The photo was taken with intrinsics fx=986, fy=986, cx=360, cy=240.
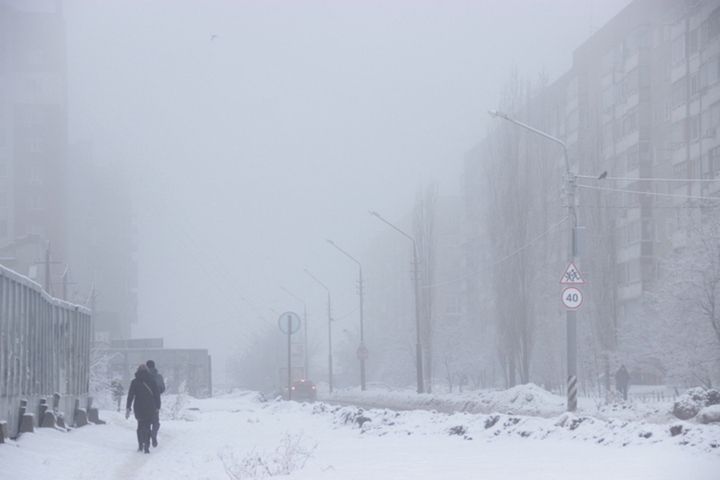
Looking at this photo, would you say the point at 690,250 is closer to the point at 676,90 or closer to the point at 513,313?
the point at 513,313

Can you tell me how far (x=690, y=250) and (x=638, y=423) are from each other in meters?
23.4

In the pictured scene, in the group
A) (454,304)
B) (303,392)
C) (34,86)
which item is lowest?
(303,392)

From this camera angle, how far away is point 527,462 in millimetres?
12680

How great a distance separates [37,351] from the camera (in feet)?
57.8

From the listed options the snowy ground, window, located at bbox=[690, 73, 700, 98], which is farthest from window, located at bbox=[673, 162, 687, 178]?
the snowy ground

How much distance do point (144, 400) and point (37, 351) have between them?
89.3 inches

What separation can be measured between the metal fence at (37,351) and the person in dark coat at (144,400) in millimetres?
1710

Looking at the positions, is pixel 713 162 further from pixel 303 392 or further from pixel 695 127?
pixel 303 392

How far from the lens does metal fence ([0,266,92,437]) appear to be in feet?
48.2

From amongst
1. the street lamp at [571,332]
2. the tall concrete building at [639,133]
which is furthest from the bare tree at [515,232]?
the street lamp at [571,332]

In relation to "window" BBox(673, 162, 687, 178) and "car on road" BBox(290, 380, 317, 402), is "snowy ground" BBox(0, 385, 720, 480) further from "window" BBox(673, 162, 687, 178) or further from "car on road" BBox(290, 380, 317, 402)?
"window" BBox(673, 162, 687, 178)

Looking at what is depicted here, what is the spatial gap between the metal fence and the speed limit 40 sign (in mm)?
11476

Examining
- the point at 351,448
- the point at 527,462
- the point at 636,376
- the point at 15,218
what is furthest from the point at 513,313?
the point at 15,218

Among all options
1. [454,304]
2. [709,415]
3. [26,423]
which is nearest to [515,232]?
[709,415]
